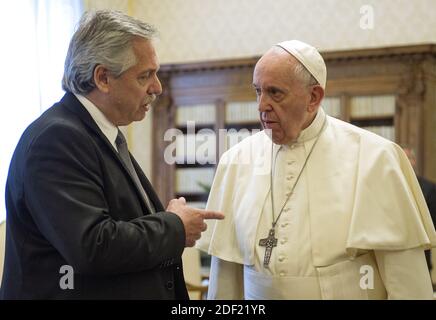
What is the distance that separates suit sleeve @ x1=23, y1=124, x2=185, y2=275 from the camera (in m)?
1.51

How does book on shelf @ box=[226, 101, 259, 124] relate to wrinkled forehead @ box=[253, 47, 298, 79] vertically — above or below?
above

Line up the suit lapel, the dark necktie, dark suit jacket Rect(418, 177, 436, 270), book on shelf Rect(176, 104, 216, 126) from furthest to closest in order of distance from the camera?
book on shelf Rect(176, 104, 216, 126)
dark suit jacket Rect(418, 177, 436, 270)
the dark necktie
the suit lapel

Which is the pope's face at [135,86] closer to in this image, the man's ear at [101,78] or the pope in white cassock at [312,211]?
the man's ear at [101,78]

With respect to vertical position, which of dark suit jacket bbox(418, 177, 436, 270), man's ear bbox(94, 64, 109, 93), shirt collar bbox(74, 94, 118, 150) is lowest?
dark suit jacket bbox(418, 177, 436, 270)

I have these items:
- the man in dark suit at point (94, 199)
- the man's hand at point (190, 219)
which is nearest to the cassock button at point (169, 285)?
the man in dark suit at point (94, 199)

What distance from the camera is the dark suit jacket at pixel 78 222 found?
1.52 metres

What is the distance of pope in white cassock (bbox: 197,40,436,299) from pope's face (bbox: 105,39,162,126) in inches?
18.4

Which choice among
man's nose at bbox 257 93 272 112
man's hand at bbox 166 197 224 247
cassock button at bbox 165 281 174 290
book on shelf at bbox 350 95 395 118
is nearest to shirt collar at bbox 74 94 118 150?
man's hand at bbox 166 197 224 247

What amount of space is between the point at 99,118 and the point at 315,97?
0.86 m

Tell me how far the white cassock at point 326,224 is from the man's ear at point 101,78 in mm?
781

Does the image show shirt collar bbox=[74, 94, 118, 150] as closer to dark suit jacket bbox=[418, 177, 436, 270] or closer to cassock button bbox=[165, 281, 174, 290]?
cassock button bbox=[165, 281, 174, 290]

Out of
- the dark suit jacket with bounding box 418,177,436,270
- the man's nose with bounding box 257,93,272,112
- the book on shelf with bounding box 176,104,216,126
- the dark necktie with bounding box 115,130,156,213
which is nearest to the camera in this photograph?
the dark necktie with bounding box 115,130,156,213

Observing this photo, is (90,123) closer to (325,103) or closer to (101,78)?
(101,78)

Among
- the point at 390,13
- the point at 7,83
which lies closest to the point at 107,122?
the point at 7,83
